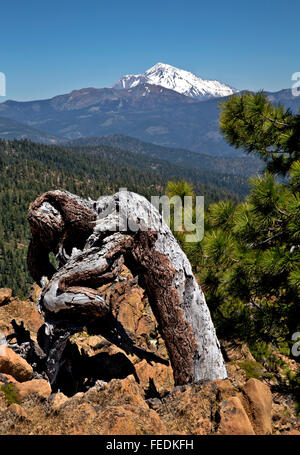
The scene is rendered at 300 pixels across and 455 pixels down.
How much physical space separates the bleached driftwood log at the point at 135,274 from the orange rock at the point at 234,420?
818mm

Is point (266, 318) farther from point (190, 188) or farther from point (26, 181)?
point (26, 181)

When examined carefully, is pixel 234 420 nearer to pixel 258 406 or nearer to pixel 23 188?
pixel 258 406

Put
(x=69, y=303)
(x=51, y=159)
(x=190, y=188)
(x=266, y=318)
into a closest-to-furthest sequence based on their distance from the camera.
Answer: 1. (x=69, y=303)
2. (x=266, y=318)
3. (x=190, y=188)
4. (x=51, y=159)

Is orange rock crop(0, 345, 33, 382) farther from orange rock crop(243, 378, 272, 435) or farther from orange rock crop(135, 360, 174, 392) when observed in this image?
orange rock crop(243, 378, 272, 435)

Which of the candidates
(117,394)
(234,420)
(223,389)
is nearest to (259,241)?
(223,389)

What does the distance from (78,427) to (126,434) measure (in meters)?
0.54

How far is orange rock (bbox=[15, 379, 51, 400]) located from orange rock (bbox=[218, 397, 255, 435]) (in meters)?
2.54

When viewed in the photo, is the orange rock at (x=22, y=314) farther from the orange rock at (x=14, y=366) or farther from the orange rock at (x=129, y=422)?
the orange rock at (x=129, y=422)

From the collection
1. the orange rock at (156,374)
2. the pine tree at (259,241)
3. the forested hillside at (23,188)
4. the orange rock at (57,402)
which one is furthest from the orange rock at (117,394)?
the forested hillside at (23,188)

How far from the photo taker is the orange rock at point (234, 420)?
3.66 metres

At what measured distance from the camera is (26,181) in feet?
401

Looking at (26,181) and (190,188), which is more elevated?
(190,188)

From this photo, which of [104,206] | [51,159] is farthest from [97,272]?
[51,159]

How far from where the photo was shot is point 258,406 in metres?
4.13
